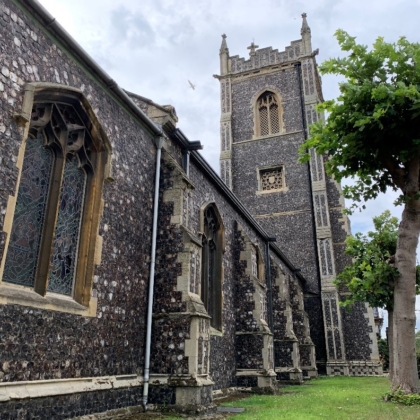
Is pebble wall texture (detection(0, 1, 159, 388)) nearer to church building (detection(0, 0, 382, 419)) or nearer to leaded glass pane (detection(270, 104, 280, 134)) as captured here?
church building (detection(0, 0, 382, 419))

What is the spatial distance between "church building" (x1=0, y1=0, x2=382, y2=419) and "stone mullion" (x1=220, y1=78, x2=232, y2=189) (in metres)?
Answer: 13.2

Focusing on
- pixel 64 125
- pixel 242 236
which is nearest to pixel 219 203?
pixel 242 236

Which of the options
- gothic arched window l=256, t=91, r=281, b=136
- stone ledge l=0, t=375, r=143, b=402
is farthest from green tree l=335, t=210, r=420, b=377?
gothic arched window l=256, t=91, r=281, b=136

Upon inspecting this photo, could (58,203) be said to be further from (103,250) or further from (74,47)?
(74,47)

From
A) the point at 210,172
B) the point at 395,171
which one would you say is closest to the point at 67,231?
the point at 210,172

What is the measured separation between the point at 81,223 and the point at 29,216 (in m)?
1.26

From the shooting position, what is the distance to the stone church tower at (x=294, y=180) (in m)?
21.8

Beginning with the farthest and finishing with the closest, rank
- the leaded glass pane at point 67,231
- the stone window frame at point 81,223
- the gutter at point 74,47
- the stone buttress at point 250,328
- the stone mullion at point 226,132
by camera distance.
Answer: the stone mullion at point 226,132 < the stone buttress at point 250,328 < the leaded glass pane at point 67,231 < the gutter at point 74,47 < the stone window frame at point 81,223

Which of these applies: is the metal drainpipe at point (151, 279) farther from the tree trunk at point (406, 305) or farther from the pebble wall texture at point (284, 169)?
the pebble wall texture at point (284, 169)

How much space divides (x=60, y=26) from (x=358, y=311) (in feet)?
67.6

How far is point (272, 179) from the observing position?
26609mm

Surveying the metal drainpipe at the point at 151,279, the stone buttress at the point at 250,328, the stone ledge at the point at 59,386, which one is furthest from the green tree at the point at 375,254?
the stone ledge at the point at 59,386

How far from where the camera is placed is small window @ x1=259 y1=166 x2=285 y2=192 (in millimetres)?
26277

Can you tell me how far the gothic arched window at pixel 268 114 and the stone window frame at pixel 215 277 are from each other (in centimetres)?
1660
